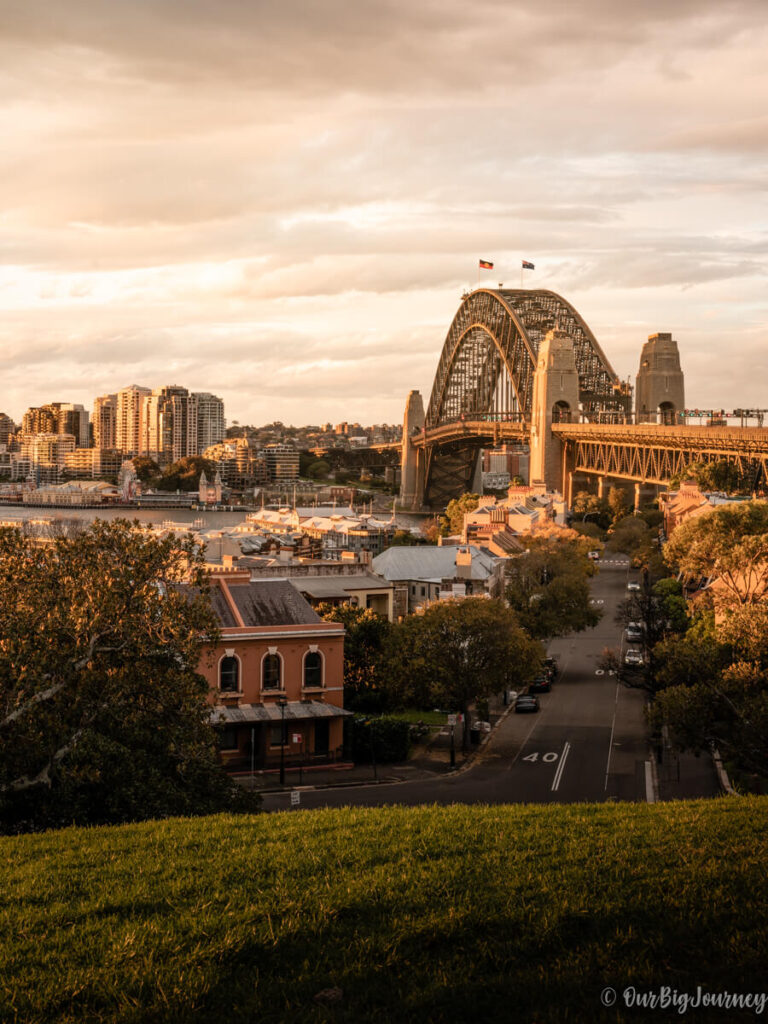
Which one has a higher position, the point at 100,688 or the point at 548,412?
the point at 548,412

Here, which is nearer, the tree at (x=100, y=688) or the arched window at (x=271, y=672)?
the tree at (x=100, y=688)

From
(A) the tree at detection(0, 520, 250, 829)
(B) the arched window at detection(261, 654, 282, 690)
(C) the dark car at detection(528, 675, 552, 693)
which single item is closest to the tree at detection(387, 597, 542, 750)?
(B) the arched window at detection(261, 654, 282, 690)

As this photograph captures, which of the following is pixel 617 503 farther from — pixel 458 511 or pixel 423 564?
pixel 423 564

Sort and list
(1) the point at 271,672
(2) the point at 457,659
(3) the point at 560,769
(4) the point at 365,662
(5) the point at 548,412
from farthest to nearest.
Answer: (5) the point at 548,412
(4) the point at 365,662
(2) the point at 457,659
(1) the point at 271,672
(3) the point at 560,769

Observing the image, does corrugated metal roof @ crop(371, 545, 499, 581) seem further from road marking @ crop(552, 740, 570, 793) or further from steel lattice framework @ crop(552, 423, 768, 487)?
steel lattice framework @ crop(552, 423, 768, 487)

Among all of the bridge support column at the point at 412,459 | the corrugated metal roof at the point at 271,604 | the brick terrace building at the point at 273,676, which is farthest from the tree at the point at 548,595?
the bridge support column at the point at 412,459

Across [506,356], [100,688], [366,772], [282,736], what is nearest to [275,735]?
[282,736]

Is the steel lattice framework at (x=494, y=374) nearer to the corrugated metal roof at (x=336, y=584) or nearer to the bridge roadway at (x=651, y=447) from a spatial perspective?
the bridge roadway at (x=651, y=447)

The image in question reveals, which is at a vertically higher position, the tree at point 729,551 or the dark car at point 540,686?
the tree at point 729,551
